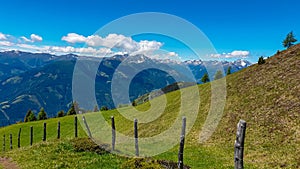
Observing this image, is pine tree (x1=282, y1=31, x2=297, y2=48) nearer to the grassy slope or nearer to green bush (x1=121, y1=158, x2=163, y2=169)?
the grassy slope

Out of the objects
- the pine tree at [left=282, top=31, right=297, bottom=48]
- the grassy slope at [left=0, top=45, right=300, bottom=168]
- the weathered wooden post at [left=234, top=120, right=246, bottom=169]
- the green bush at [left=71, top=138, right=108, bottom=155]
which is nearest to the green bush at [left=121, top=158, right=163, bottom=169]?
the grassy slope at [left=0, top=45, right=300, bottom=168]

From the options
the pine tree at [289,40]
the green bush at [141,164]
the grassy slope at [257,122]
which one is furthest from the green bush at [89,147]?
the pine tree at [289,40]

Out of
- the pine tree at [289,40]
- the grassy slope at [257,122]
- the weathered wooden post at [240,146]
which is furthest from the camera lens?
the pine tree at [289,40]

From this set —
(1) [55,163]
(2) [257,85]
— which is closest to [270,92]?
(2) [257,85]

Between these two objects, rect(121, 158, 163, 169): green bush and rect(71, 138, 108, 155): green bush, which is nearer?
rect(121, 158, 163, 169): green bush

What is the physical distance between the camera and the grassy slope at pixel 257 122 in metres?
29.2

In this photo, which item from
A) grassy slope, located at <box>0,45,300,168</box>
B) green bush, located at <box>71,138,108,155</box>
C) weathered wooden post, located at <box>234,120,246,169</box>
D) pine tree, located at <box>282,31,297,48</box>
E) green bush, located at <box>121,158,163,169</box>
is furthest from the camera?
pine tree, located at <box>282,31,297,48</box>

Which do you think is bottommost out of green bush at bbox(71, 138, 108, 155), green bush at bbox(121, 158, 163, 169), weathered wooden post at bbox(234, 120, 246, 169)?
green bush at bbox(71, 138, 108, 155)

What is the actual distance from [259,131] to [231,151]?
265 inches

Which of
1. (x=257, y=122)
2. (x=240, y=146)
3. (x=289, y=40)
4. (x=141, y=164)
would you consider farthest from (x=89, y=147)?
(x=289, y=40)

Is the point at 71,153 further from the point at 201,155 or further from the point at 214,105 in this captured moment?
the point at 214,105

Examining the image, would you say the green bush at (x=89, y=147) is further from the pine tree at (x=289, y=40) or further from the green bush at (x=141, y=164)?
the pine tree at (x=289, y=40)

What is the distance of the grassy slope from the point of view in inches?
1148

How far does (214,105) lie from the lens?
56062 millimetres
